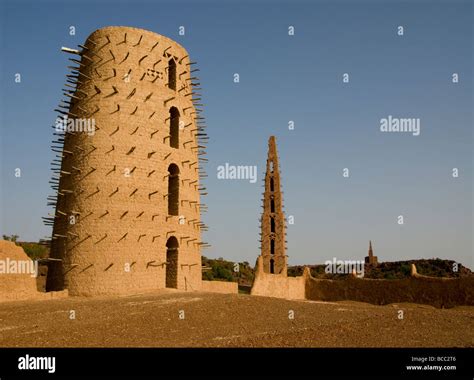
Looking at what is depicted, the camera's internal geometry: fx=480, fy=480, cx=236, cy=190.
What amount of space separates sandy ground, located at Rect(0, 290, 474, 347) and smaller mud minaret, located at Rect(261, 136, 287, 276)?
28.1 metres

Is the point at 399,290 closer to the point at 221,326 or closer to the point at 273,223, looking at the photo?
the point at 221,326

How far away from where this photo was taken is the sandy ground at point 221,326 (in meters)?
9.21

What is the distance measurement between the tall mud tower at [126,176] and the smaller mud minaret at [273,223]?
2027cm

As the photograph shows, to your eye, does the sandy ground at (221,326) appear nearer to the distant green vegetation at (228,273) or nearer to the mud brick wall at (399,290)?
the mud brick wall at (399,290)

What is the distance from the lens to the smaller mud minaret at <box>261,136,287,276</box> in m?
43.0

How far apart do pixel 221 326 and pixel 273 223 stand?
33488mm

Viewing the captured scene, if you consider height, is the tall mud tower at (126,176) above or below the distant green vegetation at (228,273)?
above

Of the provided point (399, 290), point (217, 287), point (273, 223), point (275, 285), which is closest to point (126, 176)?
point (217, 287)

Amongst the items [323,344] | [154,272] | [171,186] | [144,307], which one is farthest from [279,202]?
[323,344]
